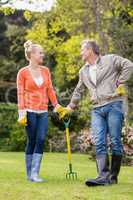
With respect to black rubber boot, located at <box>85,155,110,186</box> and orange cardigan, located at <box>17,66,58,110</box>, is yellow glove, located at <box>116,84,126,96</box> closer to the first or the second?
black rubber boot, located at <box>85,155,110,186</box>

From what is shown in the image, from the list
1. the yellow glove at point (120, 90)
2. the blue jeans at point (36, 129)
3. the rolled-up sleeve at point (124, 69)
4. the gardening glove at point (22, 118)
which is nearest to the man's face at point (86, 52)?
the rolled-up sleeve at point (124, 69)

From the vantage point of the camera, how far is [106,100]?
26.8ft

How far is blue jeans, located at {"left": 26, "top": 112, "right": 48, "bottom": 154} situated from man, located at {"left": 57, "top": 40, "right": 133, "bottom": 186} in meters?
0.77

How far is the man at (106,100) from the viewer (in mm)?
8070

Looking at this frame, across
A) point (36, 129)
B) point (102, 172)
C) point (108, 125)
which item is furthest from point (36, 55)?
point (102, 172)

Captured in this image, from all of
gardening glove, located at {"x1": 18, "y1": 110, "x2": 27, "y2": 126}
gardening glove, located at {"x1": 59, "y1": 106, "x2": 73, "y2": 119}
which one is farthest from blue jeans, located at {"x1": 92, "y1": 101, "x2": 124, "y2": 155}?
gardening glove, located at {"x1": 18, "y1": 110, "x2": 27, "y2": 126}

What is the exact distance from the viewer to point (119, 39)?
20.9 meters

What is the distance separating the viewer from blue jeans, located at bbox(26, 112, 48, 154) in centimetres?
853

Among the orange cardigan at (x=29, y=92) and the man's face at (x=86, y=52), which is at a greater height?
the man's face at (x=86, y=52)

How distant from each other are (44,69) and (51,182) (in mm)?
1624

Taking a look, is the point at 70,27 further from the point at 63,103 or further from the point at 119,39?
the point at 119,39

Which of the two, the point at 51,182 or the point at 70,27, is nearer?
the point at 51,182

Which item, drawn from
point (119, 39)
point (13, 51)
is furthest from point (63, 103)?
point (13, 51)

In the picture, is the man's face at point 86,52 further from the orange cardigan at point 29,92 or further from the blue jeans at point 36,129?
the blue jeans at point 36,129
